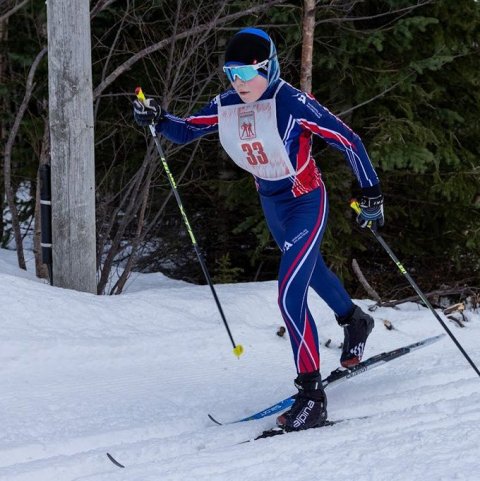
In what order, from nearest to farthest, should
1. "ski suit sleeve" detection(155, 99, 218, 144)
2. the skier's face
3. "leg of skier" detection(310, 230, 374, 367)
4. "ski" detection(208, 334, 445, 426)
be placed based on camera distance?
1. the skier's face
2. "ski" detection(208, 334, 445, 426)
3. "ski suit sleeve" detection(155, 99, 218, 144)
4. "leg of skier" detection(310, 230, 374, 367)

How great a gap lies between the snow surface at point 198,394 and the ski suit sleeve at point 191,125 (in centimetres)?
148

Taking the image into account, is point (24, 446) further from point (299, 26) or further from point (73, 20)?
point (299, 26)

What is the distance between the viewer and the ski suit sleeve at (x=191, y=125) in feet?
14.2

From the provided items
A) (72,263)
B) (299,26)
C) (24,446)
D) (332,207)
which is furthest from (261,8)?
(24,446)

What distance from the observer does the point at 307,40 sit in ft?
22.8

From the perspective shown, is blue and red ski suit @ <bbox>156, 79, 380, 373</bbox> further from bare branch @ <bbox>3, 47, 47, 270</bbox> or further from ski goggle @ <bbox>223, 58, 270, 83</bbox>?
bare branch @ <bbox>3, 47, 47, 270</bbox>

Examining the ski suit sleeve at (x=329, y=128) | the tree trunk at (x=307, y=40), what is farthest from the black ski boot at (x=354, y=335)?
the tree trunk at (x=307, y=40)

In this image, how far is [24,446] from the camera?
362 cm

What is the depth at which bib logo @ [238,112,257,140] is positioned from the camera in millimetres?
3992

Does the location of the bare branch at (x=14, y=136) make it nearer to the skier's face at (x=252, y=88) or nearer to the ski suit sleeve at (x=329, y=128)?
the skier's face at (x=252, y=88)

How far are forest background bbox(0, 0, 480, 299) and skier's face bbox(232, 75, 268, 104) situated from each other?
103 inches

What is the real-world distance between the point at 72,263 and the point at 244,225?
240 centimetres

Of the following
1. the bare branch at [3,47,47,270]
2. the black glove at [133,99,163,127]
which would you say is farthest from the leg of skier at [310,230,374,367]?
the bare branch at [3,47,47,270]

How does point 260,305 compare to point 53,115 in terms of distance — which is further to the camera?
point 260,305
